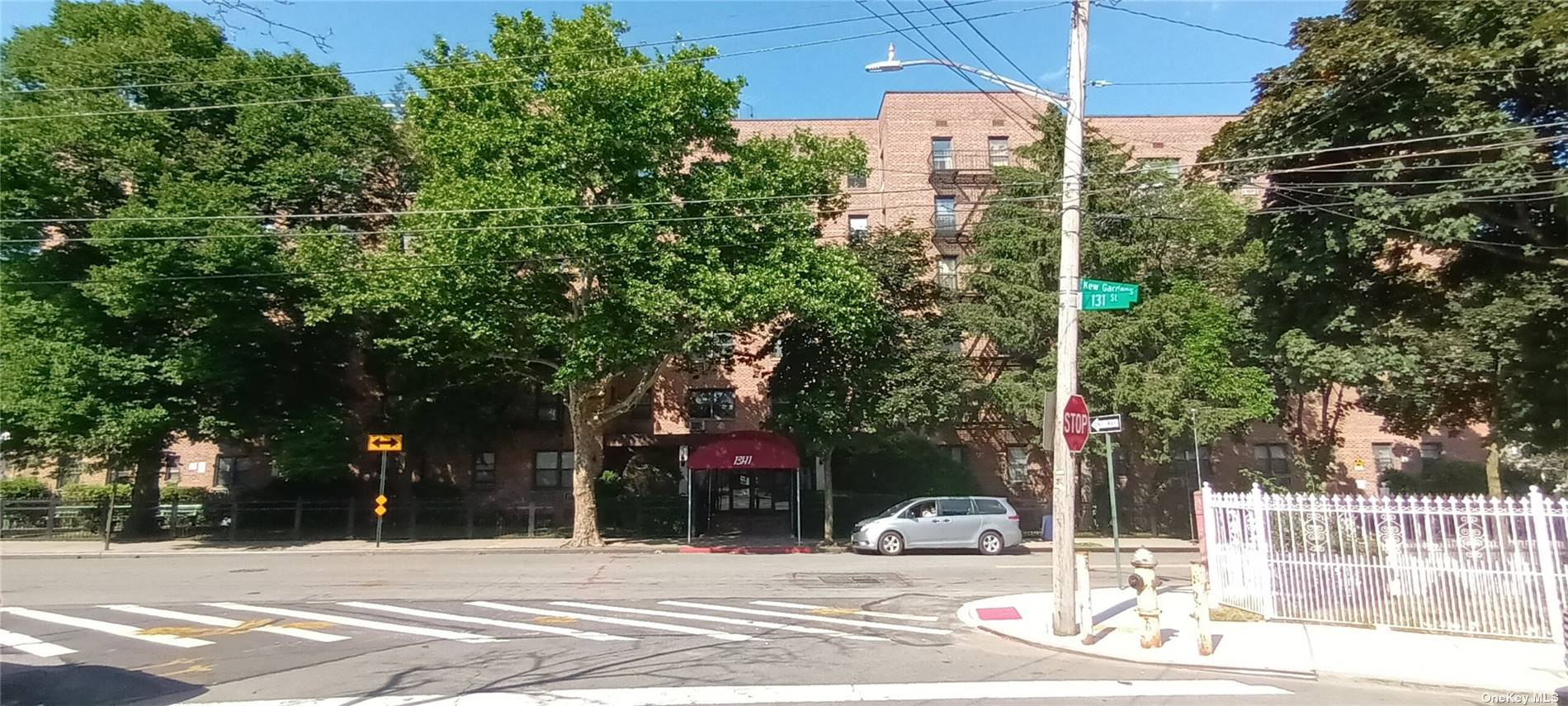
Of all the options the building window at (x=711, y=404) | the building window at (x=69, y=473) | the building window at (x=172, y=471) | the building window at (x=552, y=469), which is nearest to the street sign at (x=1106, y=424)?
the building window at (x=711, y=404)

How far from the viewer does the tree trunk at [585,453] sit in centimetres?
2355

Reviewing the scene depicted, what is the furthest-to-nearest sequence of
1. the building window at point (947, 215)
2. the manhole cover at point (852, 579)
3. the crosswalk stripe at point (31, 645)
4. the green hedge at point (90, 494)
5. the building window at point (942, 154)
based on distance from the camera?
the building window at point (942, 154), the building window at point (947, 215), the green hedge at point (90, 494), the manhole cover at point (852, 579), the crosswalk stripe at point (31, 645)

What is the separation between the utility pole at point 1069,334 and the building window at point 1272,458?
2833 centimetres

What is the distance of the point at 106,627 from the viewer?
10.8 metres

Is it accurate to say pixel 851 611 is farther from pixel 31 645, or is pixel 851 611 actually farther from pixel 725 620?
pixel 31 645

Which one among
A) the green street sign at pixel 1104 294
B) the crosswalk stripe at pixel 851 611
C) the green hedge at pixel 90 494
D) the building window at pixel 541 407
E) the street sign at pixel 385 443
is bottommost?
the crosswalk stripe at pixel 851 611

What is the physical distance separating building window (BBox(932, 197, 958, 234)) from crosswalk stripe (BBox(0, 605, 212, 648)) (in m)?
28.5

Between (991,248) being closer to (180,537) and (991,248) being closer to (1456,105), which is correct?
(1456,105)

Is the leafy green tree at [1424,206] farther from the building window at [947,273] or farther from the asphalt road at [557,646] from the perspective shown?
the building window at [947,273]

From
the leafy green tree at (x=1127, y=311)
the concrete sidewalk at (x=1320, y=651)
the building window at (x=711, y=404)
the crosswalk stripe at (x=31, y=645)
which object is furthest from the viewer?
the building window at (x=711, y=404)

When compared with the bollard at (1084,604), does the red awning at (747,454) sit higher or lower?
higher

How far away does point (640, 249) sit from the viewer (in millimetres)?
19469

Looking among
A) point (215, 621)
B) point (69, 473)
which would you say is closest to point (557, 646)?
point (215, 621)

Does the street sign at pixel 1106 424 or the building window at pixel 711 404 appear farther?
the building window at pixel 711 404
